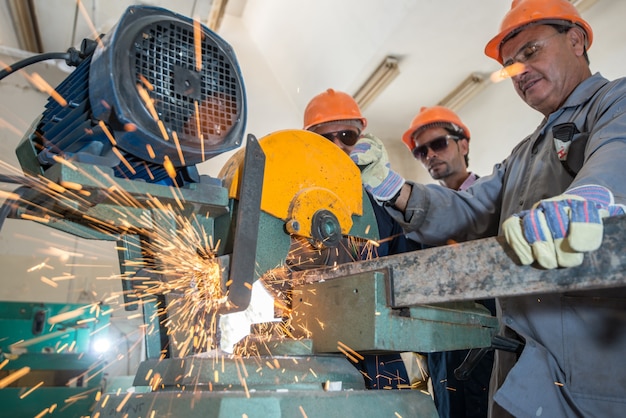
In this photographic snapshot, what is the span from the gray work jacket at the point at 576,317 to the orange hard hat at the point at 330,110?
150cm

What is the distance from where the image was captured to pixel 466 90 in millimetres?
4289

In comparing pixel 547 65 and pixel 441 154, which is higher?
pixel 441 154

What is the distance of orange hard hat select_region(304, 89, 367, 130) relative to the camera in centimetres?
303

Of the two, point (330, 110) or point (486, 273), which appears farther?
point (330, 110)

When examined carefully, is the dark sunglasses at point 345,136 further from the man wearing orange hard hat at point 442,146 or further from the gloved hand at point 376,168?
the gloved hand at point 376,168

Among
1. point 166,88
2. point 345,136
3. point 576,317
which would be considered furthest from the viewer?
point 345,136

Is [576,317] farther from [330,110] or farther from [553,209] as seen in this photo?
[330,110]

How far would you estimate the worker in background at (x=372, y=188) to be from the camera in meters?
1.87

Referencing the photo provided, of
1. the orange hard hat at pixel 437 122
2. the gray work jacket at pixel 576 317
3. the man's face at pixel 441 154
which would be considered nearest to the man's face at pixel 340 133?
the man's face at pixel 441 154

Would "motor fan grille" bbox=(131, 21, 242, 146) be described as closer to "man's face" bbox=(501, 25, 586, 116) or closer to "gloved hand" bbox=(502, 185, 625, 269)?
"gloved hand" bbox=(502, 185, 625, 269)

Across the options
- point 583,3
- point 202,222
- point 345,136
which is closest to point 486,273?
point 202,222

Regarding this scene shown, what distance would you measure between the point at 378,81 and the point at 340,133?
1627 mm

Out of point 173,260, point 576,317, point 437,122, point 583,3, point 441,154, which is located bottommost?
point 576,317

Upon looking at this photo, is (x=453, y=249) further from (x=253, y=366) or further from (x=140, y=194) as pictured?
(x=140, y=194)
